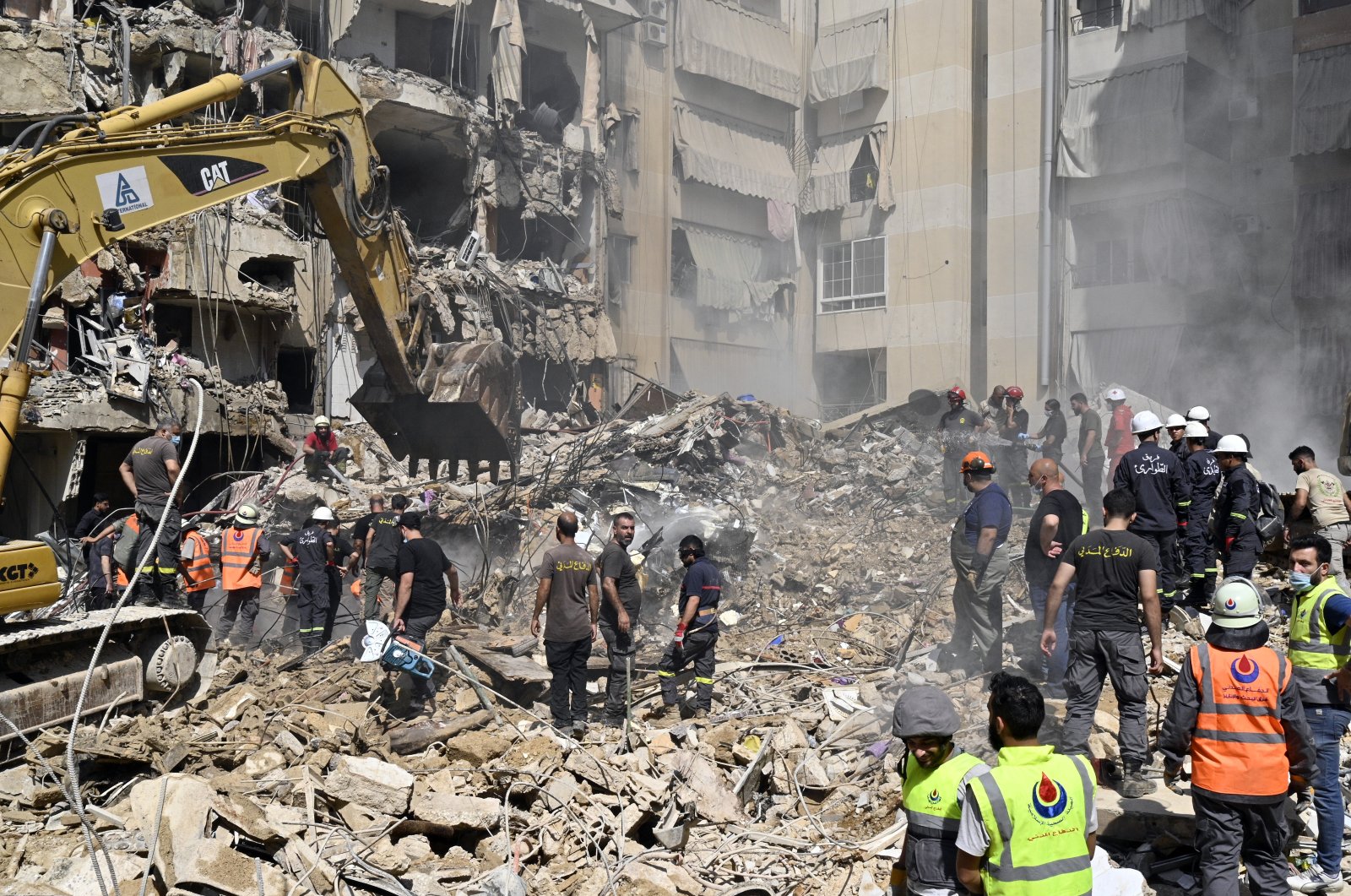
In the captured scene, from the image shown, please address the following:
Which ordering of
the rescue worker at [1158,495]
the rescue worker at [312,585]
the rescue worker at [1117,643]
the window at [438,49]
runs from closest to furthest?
1. the rescue worker at [1117,643]
2. the rescue worker at [1158,495]
3. the rescue worker at [312,585]
4. the window at [438,49]

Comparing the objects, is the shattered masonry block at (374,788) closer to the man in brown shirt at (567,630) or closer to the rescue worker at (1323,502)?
the man in brown shirt at (567,630)

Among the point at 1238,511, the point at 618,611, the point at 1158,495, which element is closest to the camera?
the point at 1158,495

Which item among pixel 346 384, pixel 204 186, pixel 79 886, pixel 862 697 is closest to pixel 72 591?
pixel 204 186

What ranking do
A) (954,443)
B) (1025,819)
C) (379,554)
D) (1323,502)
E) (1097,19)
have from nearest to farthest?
(1025,819) < (1323,502) < (379,554) < (954,443) < (1097,19)

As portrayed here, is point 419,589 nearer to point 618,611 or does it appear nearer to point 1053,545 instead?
point 618,611

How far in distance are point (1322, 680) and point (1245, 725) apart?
4.05 feet

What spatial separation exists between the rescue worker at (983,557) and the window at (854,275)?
773 inches

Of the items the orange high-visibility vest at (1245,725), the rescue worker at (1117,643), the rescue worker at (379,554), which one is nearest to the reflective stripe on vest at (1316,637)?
the rescue worker at (1117,643)

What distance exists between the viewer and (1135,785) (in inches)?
225

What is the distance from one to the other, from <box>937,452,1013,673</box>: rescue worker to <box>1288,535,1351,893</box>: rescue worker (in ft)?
7.86

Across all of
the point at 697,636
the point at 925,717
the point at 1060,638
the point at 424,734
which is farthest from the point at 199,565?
the point at 925,717

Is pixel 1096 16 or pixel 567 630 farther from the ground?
pixel 1096 16

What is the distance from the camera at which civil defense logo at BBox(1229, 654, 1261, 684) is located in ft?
14.3

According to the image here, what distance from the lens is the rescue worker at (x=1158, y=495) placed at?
26.4ft
